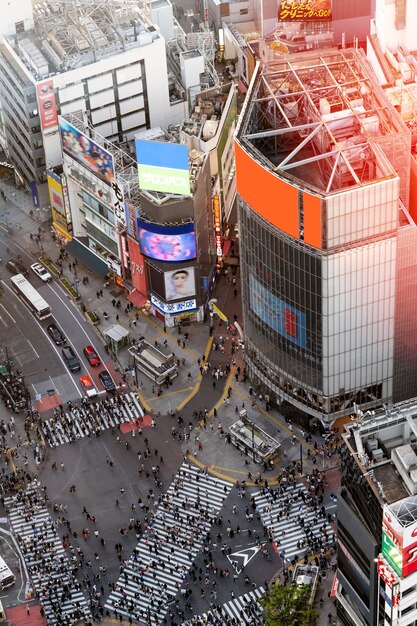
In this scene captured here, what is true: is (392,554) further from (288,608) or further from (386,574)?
(288,608)

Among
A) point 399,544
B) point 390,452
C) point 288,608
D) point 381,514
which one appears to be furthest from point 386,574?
point 288,608

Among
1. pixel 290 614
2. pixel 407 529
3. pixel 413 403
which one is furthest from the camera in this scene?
pixel 290 614

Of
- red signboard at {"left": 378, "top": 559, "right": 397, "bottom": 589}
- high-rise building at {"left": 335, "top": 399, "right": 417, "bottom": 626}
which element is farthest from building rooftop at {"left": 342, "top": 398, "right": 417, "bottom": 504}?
red signboard at {"left": 378, "top": 559, "right": 397, "bottom": 589}

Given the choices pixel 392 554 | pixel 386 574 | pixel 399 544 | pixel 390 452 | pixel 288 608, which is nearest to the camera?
pixel 399 544

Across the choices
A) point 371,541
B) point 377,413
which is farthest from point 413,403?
point 371,541

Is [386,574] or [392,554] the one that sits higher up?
[392,554]

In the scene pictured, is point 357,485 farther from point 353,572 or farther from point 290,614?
point 290,614
